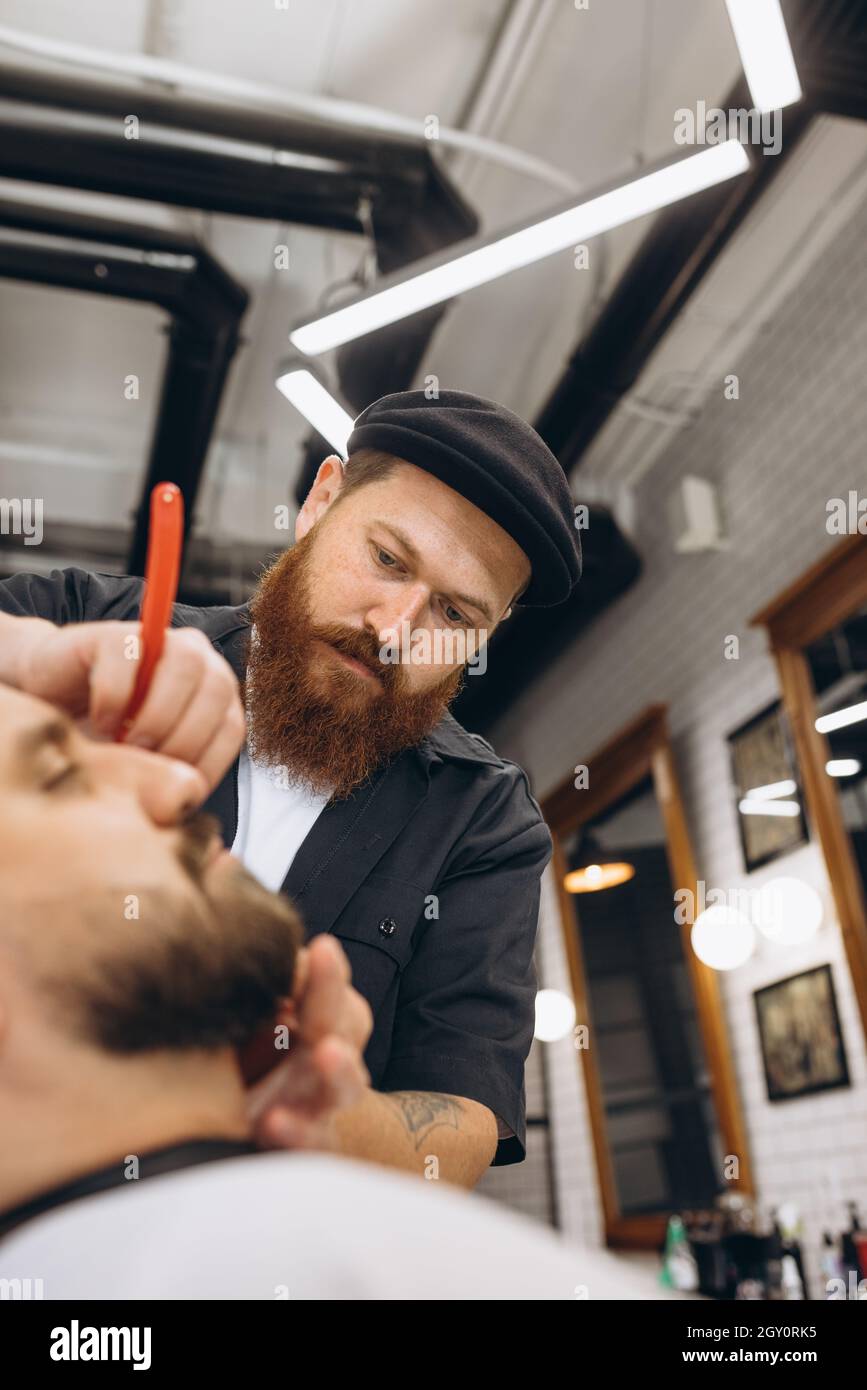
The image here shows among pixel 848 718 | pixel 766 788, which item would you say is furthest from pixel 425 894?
pixel 766 788

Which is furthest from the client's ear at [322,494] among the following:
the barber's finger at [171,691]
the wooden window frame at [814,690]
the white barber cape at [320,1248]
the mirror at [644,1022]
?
the mirror at [644,1022]

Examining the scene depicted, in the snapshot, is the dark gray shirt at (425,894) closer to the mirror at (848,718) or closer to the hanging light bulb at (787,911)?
the mirror at (848,718)

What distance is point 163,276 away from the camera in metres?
3.97

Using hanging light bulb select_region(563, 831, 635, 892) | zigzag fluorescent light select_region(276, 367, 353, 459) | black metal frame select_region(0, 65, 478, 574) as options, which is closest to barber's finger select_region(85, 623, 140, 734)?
zigzag fluorescent light select_region(276, 367, 353, 459)

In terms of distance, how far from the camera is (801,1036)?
3.95 m

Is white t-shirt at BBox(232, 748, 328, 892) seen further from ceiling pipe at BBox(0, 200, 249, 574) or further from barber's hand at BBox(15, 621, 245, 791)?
ceiling pipe at BBox(0, 200, 249, 574)

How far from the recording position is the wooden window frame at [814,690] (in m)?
3.61

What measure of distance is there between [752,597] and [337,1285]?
4315 mm

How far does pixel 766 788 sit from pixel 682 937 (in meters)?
0.90

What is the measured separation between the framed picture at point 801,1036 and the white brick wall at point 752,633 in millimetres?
48

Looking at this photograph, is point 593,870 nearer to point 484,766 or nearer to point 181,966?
point 484,766

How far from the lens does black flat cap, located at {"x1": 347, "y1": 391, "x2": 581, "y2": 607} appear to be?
4.38 ft
